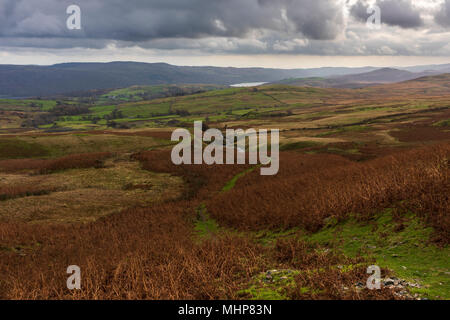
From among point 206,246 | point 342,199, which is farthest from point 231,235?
point 342,199

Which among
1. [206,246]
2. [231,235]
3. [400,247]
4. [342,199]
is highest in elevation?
[342,199]

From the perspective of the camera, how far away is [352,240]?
47.2 feet

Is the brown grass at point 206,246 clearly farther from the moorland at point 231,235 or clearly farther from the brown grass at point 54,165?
the brown grass at point 54,165

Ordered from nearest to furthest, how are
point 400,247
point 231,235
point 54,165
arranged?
point 400,247
point 231,235
point 54,165

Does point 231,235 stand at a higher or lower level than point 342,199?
lower

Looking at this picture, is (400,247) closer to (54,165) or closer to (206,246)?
(206,246)

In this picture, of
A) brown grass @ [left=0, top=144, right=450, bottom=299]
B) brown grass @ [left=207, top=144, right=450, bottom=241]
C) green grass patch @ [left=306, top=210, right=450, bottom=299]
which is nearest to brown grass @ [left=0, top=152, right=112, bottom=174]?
brown grass @ [left=0, top=144, right=450, bottom=299]

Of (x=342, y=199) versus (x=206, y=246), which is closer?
(x=206, y=246)

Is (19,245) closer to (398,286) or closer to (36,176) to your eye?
(398,286)

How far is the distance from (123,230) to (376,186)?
1981cm
